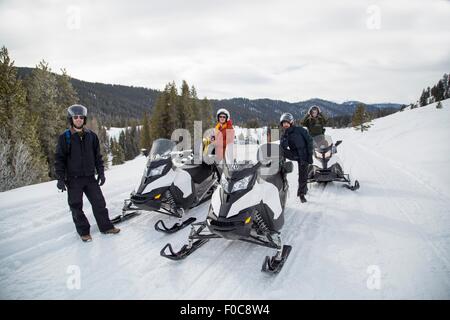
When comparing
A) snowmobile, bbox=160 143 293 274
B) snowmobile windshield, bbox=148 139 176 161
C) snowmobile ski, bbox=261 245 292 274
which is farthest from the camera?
snowmobile windshield, bbox=148 139 176 161

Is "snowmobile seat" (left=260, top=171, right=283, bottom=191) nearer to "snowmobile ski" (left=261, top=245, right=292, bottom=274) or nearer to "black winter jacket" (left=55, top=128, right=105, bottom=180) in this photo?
"snowmobile ski" (left=261, top=245, right=292, bottom=274)

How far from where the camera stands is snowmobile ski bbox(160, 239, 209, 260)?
3682mm

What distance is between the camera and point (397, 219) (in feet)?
16.4

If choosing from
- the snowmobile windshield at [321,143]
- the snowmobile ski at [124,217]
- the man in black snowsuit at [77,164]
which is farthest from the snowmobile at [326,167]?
the man in black snowsuit at [77,164]

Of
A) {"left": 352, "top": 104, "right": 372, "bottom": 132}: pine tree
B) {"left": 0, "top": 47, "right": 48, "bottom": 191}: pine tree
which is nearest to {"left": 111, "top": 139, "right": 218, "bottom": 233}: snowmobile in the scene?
{"left": 0, "top": 47, "right": 48, "bottom": 191}: pine tree

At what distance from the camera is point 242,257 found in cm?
383

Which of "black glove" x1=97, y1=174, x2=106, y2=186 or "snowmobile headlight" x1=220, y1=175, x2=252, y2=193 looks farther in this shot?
"black glove" x1=97, y1=174, x2=106, y2=186

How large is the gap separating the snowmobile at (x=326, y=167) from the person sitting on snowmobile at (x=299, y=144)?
1.18 m

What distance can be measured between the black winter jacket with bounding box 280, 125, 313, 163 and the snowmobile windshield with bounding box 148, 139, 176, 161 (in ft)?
8.53

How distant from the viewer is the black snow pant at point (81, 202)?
4371 millimetres

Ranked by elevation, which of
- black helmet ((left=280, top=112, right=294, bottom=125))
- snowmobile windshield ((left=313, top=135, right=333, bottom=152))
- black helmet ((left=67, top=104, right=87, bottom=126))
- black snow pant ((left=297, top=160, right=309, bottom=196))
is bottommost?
black snow pant ((left=297, top=160, right=309, bottom=196))

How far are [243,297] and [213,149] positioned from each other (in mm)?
3921

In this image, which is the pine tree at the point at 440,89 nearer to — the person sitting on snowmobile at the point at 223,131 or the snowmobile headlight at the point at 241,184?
the person sitting on snowmobile at the point at 223,131
